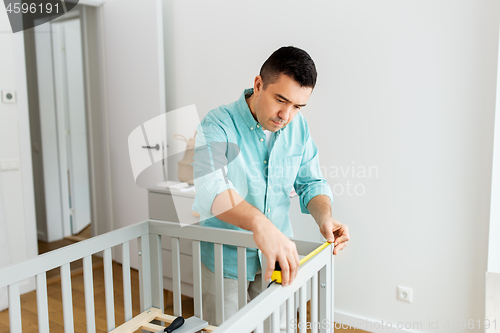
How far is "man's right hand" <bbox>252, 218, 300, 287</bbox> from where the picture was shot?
2.62ft

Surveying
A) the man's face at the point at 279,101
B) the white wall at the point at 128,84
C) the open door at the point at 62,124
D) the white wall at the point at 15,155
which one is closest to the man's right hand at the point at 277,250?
the man's face at the point at 279,101

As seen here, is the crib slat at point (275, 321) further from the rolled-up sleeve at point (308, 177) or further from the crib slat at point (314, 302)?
the rolled-up sleeve at point (308, 177)

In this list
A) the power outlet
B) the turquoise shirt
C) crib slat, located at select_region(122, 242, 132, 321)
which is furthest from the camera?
the power outlet

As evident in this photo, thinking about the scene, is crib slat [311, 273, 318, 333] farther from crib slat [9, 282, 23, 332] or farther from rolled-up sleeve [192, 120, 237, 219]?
crib slat [9, 282, 23, 332]

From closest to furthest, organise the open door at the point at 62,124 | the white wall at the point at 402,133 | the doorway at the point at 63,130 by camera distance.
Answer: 1. the white wall at the point at 402,133
2. the doorway at the point at 63,130
3. the open door at the point at 62,124

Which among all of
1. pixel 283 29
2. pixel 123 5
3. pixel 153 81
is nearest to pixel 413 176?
pixel 283 29

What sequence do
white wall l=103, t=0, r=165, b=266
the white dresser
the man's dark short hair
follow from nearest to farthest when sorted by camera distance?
the man's dark short hair
the white dresser
white wall l=103, t=0, r=165, b=266

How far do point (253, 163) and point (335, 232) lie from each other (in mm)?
309

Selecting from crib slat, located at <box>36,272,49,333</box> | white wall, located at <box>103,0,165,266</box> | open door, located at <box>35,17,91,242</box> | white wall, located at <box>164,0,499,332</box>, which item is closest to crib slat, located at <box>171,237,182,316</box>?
crib slat, located at <box>36,272,49,333</box>

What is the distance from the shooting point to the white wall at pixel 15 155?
2.38 meters

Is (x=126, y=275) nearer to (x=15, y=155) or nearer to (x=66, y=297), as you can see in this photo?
(x=66, y=297)

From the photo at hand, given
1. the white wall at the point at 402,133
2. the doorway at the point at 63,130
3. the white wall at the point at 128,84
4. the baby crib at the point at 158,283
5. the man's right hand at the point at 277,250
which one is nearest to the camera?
the man's right hand at the point at 277,250

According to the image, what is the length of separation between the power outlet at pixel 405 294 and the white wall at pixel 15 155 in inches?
83.7

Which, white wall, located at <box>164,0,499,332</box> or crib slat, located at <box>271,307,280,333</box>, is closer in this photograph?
crib slat, located at <box>271,307,280,333</box>
